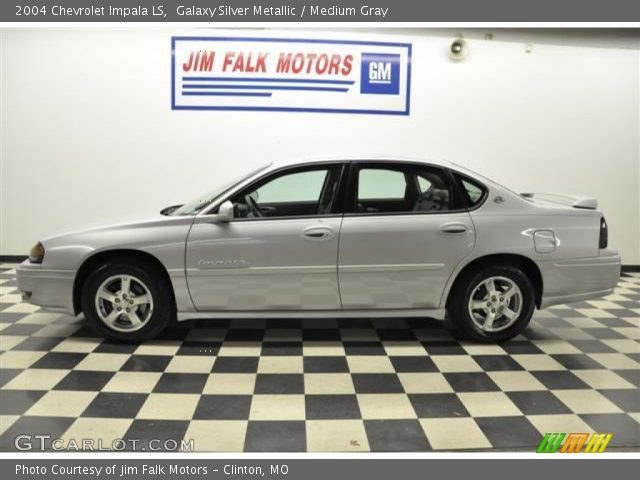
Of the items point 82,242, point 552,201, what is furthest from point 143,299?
point 552,201

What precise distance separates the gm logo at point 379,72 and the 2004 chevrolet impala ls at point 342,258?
8.32ft

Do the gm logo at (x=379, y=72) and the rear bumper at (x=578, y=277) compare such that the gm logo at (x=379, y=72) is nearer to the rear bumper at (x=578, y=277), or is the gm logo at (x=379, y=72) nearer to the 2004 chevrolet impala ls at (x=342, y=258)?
the 2004 chevrolet impala ls at (x=342, y=258)

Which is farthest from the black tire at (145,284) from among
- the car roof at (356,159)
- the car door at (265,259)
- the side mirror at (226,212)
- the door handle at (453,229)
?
the door handle at (453,229)

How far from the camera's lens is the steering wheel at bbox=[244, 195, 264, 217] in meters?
3.57

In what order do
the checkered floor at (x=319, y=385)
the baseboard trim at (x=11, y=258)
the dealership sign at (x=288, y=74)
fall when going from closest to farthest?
the checkered floor at (x=319, y=385) < the dealership sign at (x=288, y=74) < the baseboard trim at (x=11, y=258)

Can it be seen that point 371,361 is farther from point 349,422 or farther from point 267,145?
point 267,145

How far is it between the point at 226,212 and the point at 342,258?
0.86m

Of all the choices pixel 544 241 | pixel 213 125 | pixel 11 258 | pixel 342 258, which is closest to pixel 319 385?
pixel 342 258

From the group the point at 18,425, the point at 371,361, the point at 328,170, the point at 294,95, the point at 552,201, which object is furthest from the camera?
the point at 294,95

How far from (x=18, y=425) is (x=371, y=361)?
2.05m

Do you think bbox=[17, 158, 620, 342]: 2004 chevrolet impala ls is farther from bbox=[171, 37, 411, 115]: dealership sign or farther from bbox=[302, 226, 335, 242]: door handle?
bbox=[171, 37, 411, 115]: dealership sign

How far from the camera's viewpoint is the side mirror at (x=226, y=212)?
333 cm

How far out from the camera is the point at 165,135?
592cm

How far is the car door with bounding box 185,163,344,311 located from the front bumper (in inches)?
33.9
